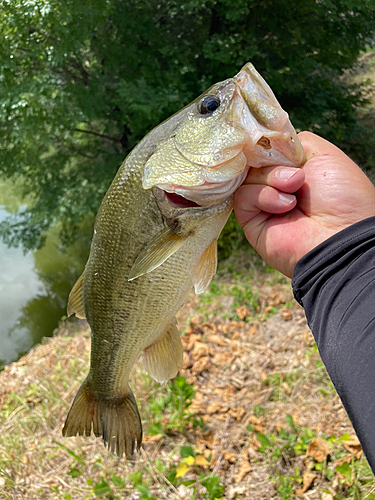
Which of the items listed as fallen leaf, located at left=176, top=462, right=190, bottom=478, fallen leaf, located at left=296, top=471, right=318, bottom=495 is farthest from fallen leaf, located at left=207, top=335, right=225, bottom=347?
fallen leaf, located at left=296, top=471, right=318, bottom=495

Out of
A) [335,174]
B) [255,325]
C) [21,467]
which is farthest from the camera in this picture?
[255,325]

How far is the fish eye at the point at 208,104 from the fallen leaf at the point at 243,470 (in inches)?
101

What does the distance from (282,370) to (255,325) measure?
76 centimetres

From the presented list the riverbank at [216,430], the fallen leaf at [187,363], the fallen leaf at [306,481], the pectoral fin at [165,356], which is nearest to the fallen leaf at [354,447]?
the riverbank at [216,430]

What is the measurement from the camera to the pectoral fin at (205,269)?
5.49 ft

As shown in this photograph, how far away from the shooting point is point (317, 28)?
6.61 metres

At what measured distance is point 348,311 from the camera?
1158 millimetres

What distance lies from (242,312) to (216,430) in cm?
156

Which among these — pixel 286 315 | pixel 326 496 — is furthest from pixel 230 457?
pixel 286 315

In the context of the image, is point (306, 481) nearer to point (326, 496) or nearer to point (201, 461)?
point (326, 496)

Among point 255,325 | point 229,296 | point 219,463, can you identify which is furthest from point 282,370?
point 229,296

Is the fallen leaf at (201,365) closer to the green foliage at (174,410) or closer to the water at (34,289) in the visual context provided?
the green foliage at (174,410)

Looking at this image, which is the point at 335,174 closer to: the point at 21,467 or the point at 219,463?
the point at 219,463

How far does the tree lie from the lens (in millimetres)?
5379
